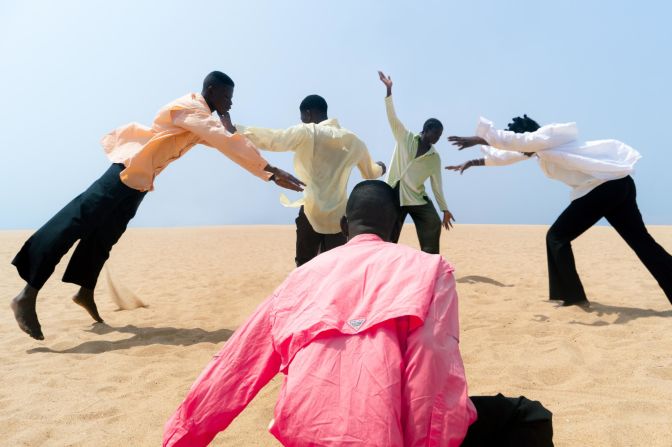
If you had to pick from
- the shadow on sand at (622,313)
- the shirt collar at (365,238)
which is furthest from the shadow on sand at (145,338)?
the shadow on sand at (622,313)

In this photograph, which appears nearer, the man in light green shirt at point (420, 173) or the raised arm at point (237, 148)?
the raised arm at point (237, 148)

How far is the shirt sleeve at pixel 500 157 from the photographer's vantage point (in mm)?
5946

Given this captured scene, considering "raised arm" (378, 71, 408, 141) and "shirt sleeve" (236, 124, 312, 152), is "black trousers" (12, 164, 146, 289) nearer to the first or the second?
"shirt sleeve" (236, 124, 312, 152)

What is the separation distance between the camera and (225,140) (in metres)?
4.30

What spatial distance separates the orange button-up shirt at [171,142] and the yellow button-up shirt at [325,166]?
47 centimetres

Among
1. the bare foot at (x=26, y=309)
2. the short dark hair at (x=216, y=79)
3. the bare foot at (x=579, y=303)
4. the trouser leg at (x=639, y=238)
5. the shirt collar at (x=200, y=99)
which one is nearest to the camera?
the bare foot at (x=26, y=309)

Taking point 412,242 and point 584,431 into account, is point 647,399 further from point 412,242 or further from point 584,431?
point 412,242

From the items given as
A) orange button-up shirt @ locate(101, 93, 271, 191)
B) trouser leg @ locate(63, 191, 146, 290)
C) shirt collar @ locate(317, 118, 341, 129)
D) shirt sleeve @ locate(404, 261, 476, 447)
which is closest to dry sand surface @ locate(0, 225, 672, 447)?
trouser leg @ locate(63, 191, 146, 290)

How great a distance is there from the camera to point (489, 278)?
8414 mm

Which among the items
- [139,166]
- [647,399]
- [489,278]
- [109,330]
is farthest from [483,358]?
[489,278]

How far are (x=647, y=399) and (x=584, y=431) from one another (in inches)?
28.4

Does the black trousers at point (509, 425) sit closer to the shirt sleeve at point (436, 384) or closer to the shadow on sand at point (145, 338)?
the shirt sleeve at point (436, 384)

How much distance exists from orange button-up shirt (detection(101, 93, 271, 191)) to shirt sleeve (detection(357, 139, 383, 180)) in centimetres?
110

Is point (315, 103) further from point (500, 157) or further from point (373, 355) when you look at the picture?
point (373, 355)
